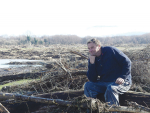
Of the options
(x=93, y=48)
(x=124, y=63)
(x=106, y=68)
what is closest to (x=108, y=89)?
(x=106, y=68)

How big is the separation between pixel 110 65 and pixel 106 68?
0.11 meters

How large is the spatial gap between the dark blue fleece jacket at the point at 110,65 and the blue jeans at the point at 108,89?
14cm

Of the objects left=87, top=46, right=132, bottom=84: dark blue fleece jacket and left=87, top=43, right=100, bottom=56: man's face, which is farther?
left=87, top=43, right=100, bottom=56: man's face

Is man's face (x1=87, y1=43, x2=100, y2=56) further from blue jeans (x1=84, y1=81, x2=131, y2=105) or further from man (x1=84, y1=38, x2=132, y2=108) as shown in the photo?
blue jeans (x1=84, y1=81, x2=131, y2=105)

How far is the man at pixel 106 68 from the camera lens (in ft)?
8.92

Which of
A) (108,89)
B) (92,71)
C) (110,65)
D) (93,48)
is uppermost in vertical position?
(93,48)

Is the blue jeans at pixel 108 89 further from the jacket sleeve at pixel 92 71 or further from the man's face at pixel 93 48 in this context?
the man's face at pixel 93 48

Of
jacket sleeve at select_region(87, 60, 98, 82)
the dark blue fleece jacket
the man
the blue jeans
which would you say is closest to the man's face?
the man

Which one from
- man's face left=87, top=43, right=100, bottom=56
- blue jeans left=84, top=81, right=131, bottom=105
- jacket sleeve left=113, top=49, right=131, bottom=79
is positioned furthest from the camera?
man's face left=87, top=43, right=100, bottom=56

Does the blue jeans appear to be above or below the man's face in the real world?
below

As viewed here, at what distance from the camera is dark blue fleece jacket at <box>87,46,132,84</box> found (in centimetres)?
275

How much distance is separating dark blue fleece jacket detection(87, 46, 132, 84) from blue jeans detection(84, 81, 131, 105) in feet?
0.44

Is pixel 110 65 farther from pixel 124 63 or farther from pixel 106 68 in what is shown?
pixel 124 63

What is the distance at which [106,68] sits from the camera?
Answer: 9.57 ft
